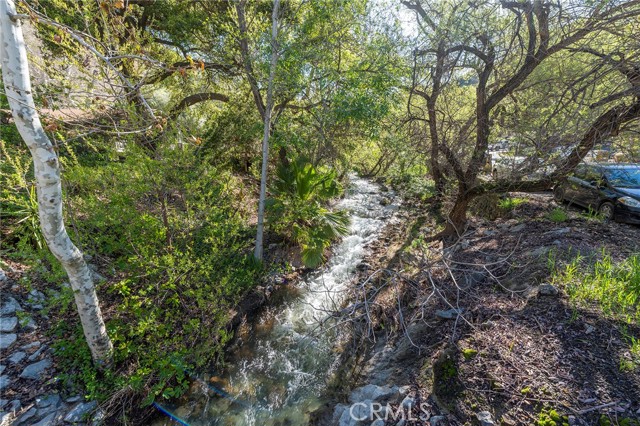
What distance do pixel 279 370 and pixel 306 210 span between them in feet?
9.44

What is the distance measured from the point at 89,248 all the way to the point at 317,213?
3708 millimetres

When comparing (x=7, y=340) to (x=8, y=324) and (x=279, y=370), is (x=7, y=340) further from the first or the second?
(x=279, y=370)

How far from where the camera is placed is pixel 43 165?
2225mm

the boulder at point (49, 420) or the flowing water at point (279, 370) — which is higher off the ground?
the boulder at point (49, 420)

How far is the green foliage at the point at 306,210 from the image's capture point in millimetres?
5730

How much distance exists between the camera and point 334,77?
16.8 ft

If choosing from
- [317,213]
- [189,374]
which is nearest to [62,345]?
[189,374]

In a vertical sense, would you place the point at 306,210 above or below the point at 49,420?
above

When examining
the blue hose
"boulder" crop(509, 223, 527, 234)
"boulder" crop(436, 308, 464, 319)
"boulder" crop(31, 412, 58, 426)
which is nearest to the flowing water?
the blue hose

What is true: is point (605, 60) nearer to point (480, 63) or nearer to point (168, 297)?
point (480, 63)

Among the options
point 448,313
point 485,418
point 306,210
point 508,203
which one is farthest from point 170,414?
point 508,203

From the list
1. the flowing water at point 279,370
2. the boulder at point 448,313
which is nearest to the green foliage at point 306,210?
the flowing water at point 279,370

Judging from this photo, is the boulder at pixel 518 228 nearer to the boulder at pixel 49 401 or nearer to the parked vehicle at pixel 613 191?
the parked vehicle at pixel 613 191

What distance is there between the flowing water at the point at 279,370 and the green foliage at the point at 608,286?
9.40 ft
